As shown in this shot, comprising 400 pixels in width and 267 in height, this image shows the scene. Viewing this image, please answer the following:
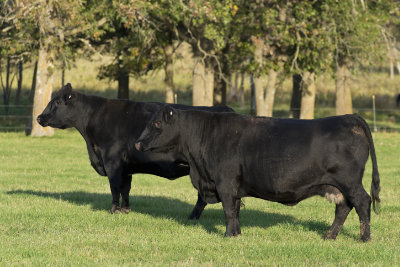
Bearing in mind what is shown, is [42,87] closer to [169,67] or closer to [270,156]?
[169,67]

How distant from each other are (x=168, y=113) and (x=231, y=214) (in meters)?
1.51

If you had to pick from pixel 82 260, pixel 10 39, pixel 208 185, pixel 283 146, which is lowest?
pixel 82 260

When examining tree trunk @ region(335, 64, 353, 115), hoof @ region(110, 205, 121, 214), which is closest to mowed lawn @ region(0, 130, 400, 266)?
hoof @ region(110, 205, 121, 214)

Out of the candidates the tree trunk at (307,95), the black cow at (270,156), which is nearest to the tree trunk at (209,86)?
the tree trunk at (307,95)

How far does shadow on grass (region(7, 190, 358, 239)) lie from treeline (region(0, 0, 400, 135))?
41.8ft

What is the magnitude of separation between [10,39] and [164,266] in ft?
71.5

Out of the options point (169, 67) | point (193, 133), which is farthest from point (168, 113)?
point (169, 67)

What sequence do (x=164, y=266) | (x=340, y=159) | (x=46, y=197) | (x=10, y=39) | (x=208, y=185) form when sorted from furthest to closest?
(x=10, y=39), (x=46, y=197), (x=208, y=185), (x=340, y=159), (x=164, y=266)

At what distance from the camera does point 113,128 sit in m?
10.8

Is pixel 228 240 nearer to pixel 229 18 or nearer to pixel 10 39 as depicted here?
pixel 229 18

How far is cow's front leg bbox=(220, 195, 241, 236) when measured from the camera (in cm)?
862

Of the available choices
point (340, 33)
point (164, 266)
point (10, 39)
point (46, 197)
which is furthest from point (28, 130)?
point (164, 266)

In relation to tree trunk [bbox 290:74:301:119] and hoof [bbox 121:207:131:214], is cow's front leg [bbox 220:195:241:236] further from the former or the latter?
tree trunk [bbox 290:74:301:119]

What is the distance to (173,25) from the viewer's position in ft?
90.4
